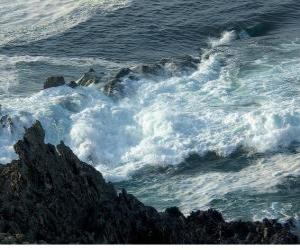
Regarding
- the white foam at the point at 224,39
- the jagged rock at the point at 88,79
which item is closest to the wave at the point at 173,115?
the jagged rock at the point at 88,79

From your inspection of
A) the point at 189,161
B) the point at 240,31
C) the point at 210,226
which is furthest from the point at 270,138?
the point at 240,31

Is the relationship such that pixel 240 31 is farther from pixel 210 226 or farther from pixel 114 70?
pixel 210 226

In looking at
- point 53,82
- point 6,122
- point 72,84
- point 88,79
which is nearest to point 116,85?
point 88,79

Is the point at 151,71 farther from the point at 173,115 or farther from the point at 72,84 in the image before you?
the point at 173,115

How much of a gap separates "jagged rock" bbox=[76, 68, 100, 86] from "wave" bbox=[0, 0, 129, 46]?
9.73m

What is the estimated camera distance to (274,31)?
43438 millimetres

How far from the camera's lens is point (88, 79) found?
37125mm

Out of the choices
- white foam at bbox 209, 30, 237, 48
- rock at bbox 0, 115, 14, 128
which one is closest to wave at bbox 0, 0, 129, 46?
white foam at bbox 209, 30, 237, 48

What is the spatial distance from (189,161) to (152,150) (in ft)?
6.46

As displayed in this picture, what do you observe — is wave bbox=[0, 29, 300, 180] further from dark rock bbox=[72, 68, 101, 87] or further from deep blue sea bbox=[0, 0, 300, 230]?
dark rock bbox=[72, 68, 101, 87]

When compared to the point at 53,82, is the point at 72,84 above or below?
below

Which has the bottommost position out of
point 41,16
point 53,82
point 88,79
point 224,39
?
point 224,39

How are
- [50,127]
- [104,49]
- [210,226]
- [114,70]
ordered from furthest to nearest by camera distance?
[104,49], [114,70], [50,127], [210,226]

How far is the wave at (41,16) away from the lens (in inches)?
1839
